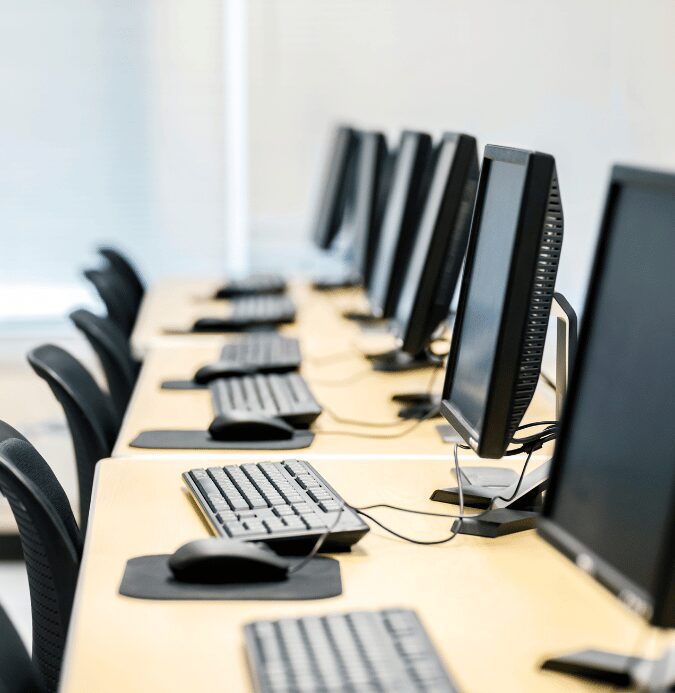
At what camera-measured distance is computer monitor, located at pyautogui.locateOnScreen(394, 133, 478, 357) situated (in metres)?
2.08

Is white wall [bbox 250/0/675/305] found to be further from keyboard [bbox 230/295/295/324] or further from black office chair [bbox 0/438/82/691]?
black office chair [bbox 0/438/82/691]

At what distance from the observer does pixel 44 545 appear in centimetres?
156

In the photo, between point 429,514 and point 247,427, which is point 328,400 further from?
point 429,514

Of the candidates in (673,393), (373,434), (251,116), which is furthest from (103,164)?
(673,393)

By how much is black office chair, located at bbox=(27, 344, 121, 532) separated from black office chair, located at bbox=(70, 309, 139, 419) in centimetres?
32

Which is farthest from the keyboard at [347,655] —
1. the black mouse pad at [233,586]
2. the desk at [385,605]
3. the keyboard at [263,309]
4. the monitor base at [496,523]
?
the keyboard at [263,309]

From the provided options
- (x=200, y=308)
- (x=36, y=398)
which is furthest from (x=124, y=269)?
(x=36, y=398)

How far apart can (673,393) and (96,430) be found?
1.47m

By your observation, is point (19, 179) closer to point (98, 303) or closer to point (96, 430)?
point (98, 303)

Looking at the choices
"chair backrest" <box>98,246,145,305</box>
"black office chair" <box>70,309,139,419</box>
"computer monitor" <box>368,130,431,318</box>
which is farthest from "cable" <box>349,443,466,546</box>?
"chair backrest" <box>98,246,145,305</box>

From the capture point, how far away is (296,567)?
54.4 inches

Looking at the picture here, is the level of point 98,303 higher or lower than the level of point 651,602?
lower

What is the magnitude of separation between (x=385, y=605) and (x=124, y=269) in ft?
9.91

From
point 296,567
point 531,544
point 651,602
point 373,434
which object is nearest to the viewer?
point 651,602
